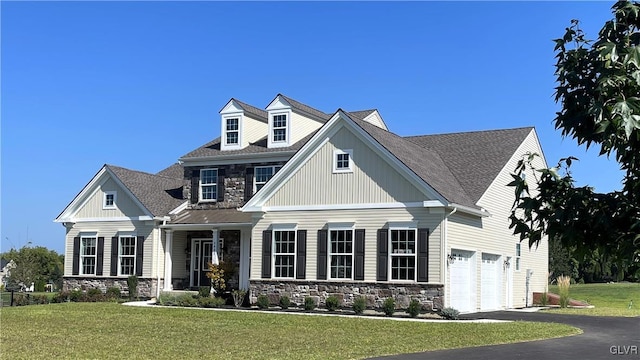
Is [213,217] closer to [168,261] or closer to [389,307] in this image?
[168,261]

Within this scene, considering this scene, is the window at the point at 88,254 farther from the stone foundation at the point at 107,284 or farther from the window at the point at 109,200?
the window at the point at 109,200

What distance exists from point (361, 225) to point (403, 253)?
186 centimetres

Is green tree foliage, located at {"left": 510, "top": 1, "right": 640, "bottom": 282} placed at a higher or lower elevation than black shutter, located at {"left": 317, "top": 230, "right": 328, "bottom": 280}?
higher

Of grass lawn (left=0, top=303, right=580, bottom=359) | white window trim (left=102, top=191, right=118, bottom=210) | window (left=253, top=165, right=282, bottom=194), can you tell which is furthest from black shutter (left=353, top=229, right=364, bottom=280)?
white window trim (left=102, top=191, right=118, bottom=210)

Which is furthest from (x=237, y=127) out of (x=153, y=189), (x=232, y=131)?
(x=153, y=189)

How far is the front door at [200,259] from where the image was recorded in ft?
105

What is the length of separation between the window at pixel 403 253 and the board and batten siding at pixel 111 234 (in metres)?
11.8

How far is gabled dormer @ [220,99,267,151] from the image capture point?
31.8 metres

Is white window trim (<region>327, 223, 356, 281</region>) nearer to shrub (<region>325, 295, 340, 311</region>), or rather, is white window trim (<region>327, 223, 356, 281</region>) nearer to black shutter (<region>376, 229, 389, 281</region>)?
shrub (<region>325, 295, 340, 311</region>)

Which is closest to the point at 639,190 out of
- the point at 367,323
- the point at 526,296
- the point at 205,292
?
the point at 367,323

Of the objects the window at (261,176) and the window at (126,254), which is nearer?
the window at (261,176)

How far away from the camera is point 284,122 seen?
1218 inches

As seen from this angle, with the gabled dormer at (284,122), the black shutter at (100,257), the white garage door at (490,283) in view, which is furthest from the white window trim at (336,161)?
the black shutter at (100,257)

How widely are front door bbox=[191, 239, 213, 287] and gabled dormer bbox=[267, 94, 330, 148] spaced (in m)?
5.47
